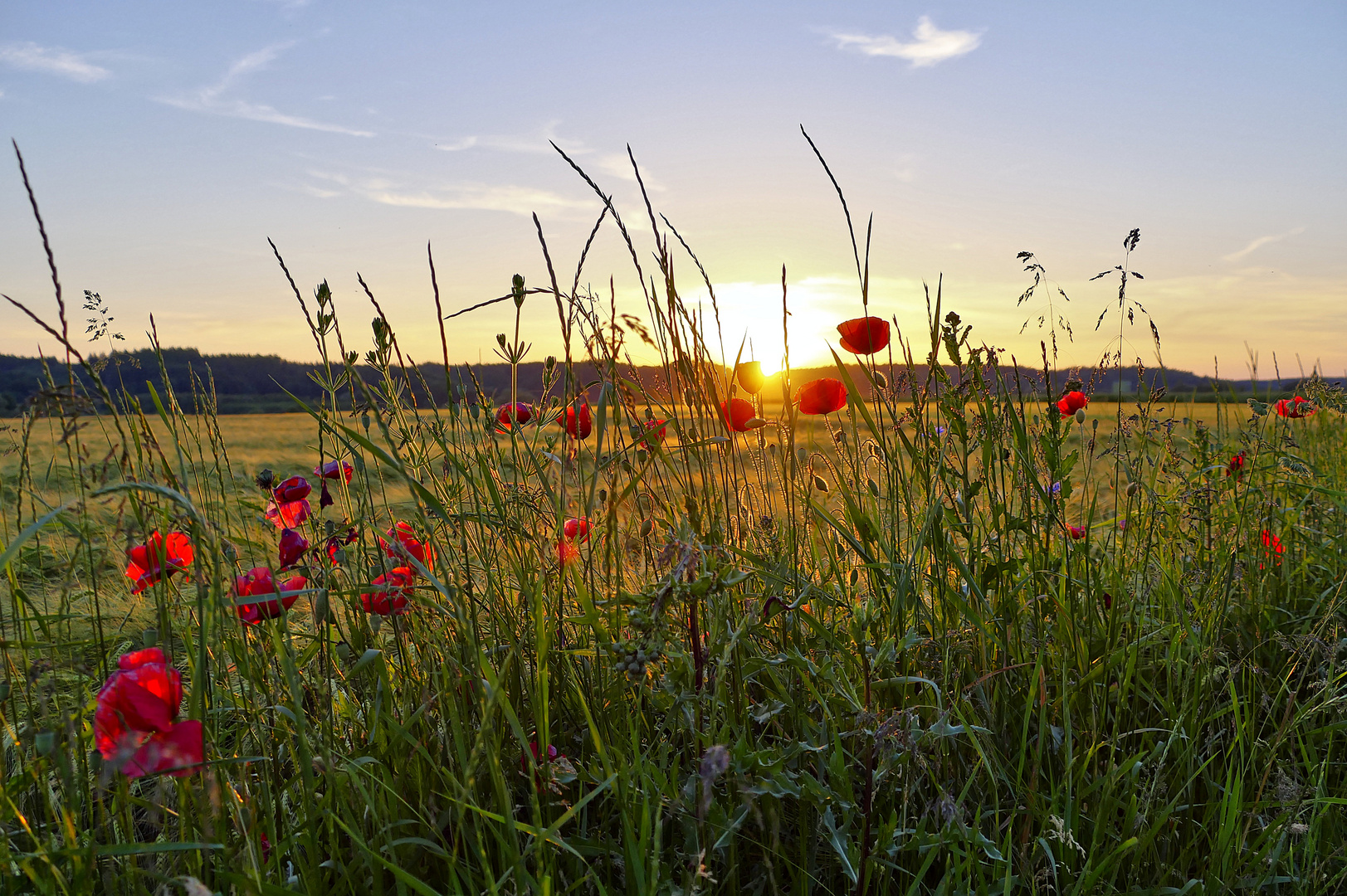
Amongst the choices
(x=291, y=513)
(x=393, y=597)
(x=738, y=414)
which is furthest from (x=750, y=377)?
(x=291, y=513)

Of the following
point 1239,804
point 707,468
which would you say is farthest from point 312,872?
point 1239,804

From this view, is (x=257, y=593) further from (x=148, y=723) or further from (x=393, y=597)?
(x=148, y=723)

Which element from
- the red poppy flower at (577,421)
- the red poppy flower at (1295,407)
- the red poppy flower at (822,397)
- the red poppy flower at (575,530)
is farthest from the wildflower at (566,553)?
the red poppy flower at (1295,407)

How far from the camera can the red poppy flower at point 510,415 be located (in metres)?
1.27

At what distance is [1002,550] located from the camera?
62.6 inches

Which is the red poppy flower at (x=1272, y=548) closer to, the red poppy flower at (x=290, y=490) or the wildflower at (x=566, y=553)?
the wildflower at (x=566, y=553)

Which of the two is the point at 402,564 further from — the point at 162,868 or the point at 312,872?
the point at 162,868

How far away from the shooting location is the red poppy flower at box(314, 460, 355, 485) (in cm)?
134

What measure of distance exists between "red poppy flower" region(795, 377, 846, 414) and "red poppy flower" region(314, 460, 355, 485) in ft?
3.02

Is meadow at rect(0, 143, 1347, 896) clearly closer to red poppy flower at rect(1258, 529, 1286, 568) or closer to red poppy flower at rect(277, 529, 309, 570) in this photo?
red poppy flower at rect(277, 529, 309, 570)

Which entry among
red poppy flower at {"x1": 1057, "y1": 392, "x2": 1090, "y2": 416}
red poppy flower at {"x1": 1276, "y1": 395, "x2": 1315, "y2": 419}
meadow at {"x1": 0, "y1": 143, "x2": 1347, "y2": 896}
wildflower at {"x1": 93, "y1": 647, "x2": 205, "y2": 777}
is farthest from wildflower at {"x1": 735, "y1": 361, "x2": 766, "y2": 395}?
red poppy flower at {"x1": 1276, "y1": 395, "x2": 1315, "y2": 419}

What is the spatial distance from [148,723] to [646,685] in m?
0.68

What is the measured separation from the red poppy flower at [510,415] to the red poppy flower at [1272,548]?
75.9 inches

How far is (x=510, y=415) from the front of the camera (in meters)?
1.33
